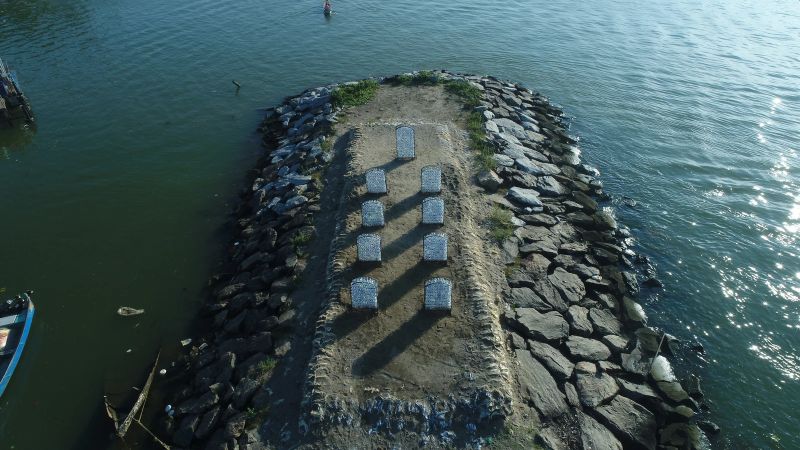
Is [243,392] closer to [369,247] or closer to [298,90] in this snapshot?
[369,247]

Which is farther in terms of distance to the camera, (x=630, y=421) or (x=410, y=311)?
(x=410, y=311)

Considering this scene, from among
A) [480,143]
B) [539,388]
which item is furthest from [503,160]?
[539,388]

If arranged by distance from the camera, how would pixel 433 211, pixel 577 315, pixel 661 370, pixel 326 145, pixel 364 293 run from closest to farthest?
1. pixel 364 293
2. pixel 661 370
3. pixel 577 315
4. pixel 433 211
5. pixel 326 145

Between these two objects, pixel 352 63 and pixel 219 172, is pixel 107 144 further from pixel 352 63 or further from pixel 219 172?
pixel 352 63

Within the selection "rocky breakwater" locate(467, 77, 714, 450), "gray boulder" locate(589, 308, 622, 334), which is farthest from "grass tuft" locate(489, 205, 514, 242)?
"gray boulder" locate(589, 308, 622, 334)

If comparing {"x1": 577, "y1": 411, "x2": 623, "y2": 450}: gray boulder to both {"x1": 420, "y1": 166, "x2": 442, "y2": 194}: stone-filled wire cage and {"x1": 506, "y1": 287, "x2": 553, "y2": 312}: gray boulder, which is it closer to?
{"x1": 506, "y1": 287, "x2": 553, "y2": 312}: gray boulder

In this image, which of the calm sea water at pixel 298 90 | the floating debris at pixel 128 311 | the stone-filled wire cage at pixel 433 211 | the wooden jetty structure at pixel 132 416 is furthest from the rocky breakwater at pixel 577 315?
the floating debris at pixel 128 311

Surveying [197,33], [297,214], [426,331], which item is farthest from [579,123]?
[197,33]
